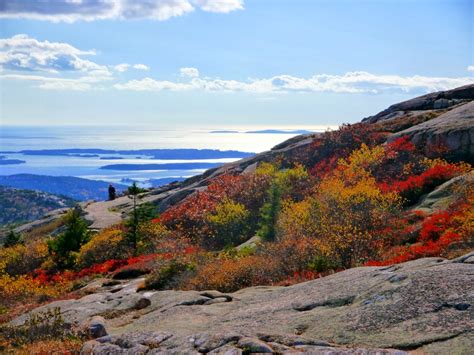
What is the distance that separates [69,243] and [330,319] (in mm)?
25495

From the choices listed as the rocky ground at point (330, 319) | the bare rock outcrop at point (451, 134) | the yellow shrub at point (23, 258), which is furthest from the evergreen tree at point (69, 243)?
the bare rock outcrop at point (451, 134)

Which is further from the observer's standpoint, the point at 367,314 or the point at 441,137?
the point at 441,137

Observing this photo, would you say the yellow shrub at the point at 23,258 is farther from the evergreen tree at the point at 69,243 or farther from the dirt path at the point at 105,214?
the dirt path at the point at 105,214

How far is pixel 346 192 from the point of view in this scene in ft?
71.3

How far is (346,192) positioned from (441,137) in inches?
465

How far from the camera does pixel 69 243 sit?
3145 cm

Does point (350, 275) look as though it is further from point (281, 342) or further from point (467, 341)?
point (467, 341)

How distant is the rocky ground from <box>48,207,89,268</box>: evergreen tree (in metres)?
18.1

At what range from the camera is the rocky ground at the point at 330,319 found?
25.7 feet

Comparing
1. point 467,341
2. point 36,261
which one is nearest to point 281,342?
point 467,341

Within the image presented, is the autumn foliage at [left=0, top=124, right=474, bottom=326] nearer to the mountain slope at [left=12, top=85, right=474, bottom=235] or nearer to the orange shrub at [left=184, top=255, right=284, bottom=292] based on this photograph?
the orange shrub at [left=184, top=255, right=284, bottom=292]

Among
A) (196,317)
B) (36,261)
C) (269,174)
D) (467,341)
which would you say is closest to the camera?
(467,341)

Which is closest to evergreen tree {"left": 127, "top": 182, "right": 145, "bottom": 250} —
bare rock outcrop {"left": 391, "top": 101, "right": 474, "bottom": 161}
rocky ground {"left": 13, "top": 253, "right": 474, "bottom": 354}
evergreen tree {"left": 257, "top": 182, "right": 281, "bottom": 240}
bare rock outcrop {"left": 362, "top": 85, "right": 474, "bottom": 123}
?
evergreen tree {"left": 257, "top": 182, "right": 281, "bottom": 240}

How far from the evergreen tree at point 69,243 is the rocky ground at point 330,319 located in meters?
18.1
